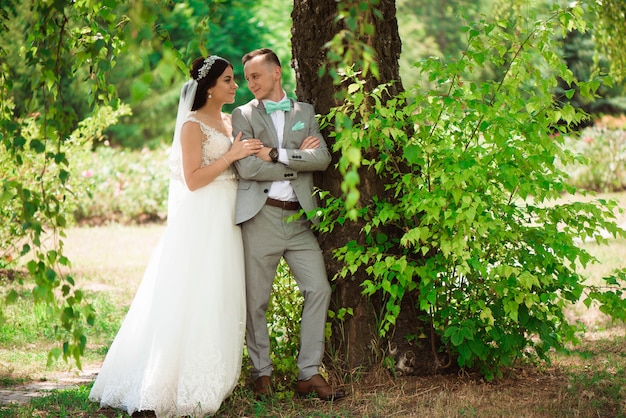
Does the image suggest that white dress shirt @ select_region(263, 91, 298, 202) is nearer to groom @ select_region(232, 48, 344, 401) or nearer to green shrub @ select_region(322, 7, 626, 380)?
groom @ select_region(232, 48, 344, 401)

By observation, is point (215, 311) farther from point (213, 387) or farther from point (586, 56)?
point (586, 56)

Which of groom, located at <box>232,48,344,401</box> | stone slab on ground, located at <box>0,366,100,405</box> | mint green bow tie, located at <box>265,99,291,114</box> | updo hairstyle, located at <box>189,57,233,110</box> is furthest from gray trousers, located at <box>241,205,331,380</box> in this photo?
stone slab on ground, located at <box>0,366,100,405</box>

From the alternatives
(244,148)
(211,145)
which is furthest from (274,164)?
(211,145)

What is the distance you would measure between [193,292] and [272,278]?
0.44 meters

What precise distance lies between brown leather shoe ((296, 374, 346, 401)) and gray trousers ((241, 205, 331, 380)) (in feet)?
0.11

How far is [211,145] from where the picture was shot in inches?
170

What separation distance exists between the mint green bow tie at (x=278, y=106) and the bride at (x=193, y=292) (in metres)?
0.23

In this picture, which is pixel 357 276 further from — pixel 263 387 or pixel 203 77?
pixel 203 77


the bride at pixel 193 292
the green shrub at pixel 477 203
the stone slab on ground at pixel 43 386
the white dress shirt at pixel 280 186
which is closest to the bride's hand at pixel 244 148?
the bride at pixel 193 292

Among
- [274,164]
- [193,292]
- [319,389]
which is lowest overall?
[319,389]

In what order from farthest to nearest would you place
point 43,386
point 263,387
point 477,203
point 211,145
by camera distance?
point 43,386
point 211,145
point 263,387
point 477,203

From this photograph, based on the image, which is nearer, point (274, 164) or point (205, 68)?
point (274, 164)

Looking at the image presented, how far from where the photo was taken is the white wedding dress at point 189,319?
400cm

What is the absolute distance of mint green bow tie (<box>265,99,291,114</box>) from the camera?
4.26 m
